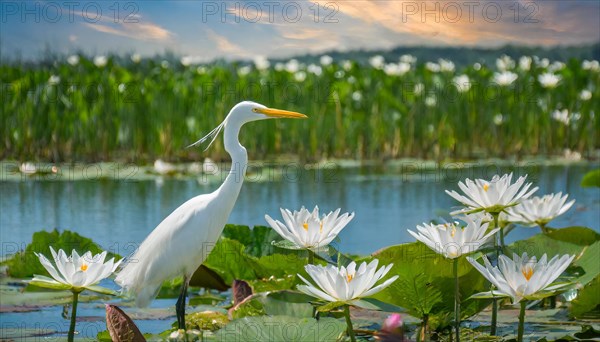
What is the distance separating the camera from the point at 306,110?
8805 millimetres

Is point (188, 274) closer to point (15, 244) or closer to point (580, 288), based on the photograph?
point (580, 288)

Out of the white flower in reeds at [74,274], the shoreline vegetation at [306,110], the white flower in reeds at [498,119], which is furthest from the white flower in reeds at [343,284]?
the white flower in reeds at [498,119]

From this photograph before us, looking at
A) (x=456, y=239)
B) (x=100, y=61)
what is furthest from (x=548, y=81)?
(x=456, y=239)

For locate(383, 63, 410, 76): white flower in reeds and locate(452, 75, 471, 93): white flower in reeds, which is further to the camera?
locate(383, 63, 410, 76): white flower in reeds

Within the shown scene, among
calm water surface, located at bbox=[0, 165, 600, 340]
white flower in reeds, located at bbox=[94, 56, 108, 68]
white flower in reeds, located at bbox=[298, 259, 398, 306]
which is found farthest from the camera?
white flower in reeds, located at bbox=[94, 56, 108, 68]

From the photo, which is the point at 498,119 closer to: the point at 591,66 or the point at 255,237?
the point at 591,66

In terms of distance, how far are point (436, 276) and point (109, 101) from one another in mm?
6027

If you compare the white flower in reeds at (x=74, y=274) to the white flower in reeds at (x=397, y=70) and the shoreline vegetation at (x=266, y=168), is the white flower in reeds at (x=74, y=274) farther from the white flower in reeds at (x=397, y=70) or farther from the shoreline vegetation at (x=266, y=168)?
the white flower in reeds at (x=397, y=70)

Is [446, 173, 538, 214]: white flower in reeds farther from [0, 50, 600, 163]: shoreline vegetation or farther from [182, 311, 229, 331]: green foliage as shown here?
[0, 50, 600, 163]: shoreline vegetation

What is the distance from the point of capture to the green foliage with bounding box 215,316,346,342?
2.53 metres

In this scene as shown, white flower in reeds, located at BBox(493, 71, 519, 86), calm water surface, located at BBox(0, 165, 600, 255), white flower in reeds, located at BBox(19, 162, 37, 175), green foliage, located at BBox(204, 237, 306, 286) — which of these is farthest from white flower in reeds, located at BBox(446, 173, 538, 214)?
white flower in reeds, located at BBox(493, 71, 519, 86)

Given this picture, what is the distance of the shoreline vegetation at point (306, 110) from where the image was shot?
8.34m

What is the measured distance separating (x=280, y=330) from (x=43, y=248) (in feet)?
5.32

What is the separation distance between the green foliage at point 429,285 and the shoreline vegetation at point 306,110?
5.63m
